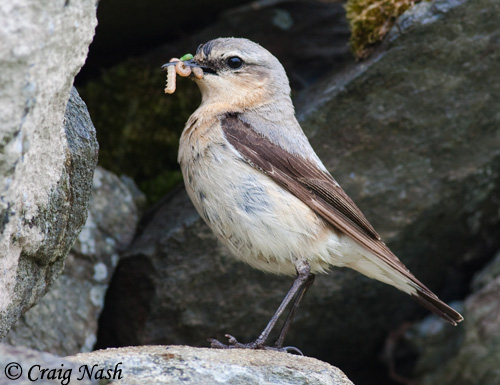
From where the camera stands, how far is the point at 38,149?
378 centimetres

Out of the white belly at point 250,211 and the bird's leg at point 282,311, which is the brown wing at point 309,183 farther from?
the bird's leg at point 282,311

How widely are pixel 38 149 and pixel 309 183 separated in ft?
8.58

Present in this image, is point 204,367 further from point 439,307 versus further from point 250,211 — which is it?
point 439,307

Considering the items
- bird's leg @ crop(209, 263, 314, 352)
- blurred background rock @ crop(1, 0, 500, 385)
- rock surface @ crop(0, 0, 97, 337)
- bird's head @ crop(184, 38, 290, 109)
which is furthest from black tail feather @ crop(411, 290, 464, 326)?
rock surface @ crop(0, 0, 97, 337)

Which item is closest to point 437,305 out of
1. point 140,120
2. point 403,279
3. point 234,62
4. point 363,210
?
point 403,279

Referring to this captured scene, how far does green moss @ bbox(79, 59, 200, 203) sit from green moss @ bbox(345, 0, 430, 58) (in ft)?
7.92

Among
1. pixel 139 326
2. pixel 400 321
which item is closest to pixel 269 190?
pixel 139 326

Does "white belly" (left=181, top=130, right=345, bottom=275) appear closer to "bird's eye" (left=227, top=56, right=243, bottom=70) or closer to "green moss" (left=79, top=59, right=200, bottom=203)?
"bird's eye" (left=227, top=56, right=243, bottom=70)

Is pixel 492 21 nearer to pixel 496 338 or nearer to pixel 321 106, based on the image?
pixel 321 106

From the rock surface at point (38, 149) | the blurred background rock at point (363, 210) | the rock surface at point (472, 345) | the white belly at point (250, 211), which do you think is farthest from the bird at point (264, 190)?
the rock surface at point (472, 345)

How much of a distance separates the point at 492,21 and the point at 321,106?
1877mm

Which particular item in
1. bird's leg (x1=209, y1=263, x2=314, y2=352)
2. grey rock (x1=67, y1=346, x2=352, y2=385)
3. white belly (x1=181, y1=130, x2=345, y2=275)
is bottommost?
bird's leg (x1=209, y1=263, x2=314, y2=352)

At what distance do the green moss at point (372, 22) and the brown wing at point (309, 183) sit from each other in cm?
Answer: 174

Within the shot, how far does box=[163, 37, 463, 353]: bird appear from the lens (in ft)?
17.9
